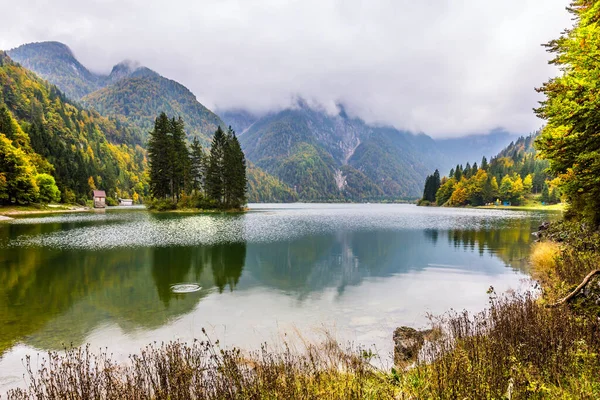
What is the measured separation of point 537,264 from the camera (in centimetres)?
2281

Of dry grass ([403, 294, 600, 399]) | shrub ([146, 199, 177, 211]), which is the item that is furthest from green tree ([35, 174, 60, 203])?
dry grass ([403, 294, 600, 399])

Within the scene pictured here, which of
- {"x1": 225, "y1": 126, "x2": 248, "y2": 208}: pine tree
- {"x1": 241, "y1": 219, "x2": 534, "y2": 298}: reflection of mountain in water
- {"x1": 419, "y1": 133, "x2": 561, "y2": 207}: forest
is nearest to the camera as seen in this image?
{"x1": 241, "y1": 219, "x2": 534, "y2": 298}: reflection of mountain in water

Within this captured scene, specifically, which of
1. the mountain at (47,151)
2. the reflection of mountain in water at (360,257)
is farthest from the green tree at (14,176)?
the reflection of mountain in water at (360,257)

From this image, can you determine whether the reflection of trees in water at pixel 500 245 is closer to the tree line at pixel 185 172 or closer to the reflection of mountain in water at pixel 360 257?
the reflection of mountain in water at pixel 360 257

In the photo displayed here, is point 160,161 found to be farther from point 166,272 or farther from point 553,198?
point 553,198

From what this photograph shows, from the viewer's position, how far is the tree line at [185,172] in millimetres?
87688

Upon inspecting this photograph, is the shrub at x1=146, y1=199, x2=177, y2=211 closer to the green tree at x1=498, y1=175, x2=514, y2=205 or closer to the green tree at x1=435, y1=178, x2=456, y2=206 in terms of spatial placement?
the green tree at x1=435, y1=178, x2=456, y2=206

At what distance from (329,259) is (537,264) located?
15.3m

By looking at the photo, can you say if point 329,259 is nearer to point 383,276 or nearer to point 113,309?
point 383,276

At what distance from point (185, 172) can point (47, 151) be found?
201 ft

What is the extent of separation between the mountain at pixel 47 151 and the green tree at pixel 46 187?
7.15 ft

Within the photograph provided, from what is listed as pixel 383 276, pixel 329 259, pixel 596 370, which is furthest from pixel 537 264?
pixel 596 370

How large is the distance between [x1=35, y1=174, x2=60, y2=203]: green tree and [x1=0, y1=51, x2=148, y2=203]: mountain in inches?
85.8

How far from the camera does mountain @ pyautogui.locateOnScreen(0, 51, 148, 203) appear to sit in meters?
79.3
